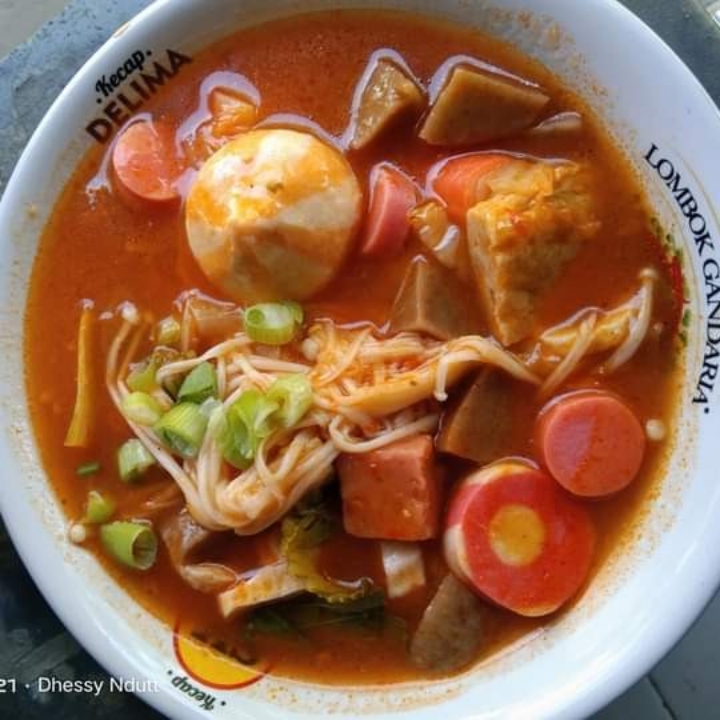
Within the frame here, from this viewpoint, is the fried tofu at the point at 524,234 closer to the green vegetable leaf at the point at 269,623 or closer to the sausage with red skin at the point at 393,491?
the sausage with red skin at the point at 393,491

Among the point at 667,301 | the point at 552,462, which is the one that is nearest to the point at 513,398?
the point at 552,462

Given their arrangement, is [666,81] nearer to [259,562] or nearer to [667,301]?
[667,301]

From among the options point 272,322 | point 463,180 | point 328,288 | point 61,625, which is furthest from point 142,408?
point 463,180

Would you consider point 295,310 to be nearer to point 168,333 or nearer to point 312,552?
point 168,333

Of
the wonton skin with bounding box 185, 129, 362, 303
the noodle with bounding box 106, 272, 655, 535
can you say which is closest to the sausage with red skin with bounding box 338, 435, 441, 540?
the noodle with bounding box 106, 272, 655, 535

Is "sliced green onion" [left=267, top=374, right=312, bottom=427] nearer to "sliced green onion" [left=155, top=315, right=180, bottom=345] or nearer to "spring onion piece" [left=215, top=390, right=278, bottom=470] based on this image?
"spring onion piece" [left=215, top=390, right=278, bottom=470]

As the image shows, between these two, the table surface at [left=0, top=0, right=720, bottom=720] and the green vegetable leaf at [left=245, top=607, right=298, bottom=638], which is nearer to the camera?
the green vegetable leaf at [left=245, top=607, right=298, bottom=638]
